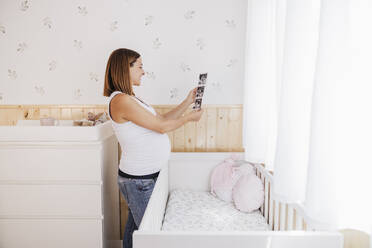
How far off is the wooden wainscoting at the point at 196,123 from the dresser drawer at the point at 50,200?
2.24 feet

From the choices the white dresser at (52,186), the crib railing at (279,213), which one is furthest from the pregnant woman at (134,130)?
the crib railing at (279,213)

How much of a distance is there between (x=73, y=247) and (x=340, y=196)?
1699mm

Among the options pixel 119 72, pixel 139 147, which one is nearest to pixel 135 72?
pixel 119 72

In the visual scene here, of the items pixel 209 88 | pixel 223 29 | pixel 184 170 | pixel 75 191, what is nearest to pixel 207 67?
pixel 209 88

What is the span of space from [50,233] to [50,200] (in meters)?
0.22

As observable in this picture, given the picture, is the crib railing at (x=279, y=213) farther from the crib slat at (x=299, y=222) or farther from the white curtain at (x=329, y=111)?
the white curtain at (x=329, y=111)

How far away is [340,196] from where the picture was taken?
833 mm

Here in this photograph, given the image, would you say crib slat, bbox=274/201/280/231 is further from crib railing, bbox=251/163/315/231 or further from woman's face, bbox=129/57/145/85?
woman's face, bbox=129/57/145/85

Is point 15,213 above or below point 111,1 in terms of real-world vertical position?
below

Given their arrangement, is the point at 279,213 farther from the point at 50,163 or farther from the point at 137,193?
the point at 50,163

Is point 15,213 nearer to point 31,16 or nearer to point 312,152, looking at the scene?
point 31,16

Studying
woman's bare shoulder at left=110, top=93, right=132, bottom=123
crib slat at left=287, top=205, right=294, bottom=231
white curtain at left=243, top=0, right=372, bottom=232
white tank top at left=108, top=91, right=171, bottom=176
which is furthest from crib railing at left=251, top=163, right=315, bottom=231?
woman's bare shoulder at left=110, top=93, right=132, bottom=123

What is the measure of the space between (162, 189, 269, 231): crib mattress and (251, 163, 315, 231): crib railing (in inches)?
2.2

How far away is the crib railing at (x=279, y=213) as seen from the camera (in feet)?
4.33
